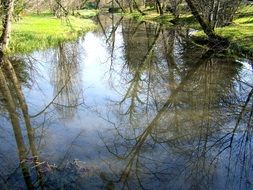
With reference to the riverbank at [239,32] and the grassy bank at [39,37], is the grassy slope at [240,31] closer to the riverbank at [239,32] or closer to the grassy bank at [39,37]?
the riverbank at [239,32]

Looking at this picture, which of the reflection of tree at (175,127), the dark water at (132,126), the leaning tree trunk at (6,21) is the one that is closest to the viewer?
the dark water at (132,126)

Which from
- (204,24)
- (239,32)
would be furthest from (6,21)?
(239,32)

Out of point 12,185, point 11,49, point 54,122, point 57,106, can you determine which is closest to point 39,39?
point 11,49

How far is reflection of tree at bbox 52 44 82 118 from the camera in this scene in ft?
47.3

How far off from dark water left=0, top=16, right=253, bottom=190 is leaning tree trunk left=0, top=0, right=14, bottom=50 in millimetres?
1183

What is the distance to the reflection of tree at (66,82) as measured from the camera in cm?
1442

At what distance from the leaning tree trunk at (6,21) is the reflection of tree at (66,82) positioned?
2.99 m

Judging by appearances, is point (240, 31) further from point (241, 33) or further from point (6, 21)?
point (6, 21)

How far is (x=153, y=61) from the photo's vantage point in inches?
908

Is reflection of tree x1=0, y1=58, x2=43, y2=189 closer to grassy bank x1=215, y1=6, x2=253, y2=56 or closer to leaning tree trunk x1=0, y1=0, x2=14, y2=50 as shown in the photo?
leaning tree trunk x1=0, y1=0, x2=14, y2=50

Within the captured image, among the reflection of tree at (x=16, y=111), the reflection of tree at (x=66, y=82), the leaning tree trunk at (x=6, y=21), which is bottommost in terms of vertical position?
the reflection of tree at (x=66, y=82)

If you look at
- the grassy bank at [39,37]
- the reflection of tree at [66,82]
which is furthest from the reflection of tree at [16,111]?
the grassy bank at [39,37]

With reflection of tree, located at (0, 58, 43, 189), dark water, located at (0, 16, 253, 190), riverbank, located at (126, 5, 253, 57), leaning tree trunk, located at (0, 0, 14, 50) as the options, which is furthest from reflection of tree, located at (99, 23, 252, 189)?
leaning tree trunk, located at (0, 0, 14, 50)

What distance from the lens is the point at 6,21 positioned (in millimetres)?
22500
